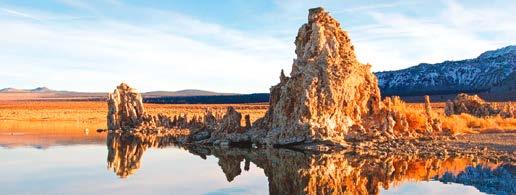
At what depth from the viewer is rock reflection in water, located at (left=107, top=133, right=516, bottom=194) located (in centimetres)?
1461

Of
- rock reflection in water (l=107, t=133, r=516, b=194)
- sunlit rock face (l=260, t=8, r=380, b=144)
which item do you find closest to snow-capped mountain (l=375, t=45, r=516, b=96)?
sunlit rock face (l=260, t=8, r=380, b=144)

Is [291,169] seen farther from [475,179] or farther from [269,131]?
[269,131]

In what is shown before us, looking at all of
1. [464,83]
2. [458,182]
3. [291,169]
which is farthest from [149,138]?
[464,83]

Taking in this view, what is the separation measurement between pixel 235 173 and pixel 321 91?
6.60 m

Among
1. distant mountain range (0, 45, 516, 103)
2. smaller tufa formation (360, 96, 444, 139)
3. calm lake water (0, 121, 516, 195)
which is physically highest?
distant mountain range (0, 45, 516, 103)

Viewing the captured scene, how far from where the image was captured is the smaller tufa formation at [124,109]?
113 ft

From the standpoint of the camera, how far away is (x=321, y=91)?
22703 millimetres

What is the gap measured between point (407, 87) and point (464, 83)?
43.1 ft

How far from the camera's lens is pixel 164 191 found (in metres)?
14.3

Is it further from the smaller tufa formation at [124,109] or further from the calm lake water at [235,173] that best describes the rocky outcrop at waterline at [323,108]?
the smaller tufa formation at [124,109]

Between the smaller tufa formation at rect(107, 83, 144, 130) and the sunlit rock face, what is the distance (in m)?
12.7

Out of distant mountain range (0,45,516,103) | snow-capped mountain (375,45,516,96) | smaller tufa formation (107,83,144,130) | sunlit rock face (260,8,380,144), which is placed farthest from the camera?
snow-capped mountain (375,45,516,96)

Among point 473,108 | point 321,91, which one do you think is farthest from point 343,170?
point 473,108

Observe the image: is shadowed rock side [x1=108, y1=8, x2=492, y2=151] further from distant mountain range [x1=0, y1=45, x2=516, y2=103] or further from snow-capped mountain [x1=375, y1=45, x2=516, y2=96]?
snow-capped mountain [x1=375, y1=45, x2=516, y2=96]
